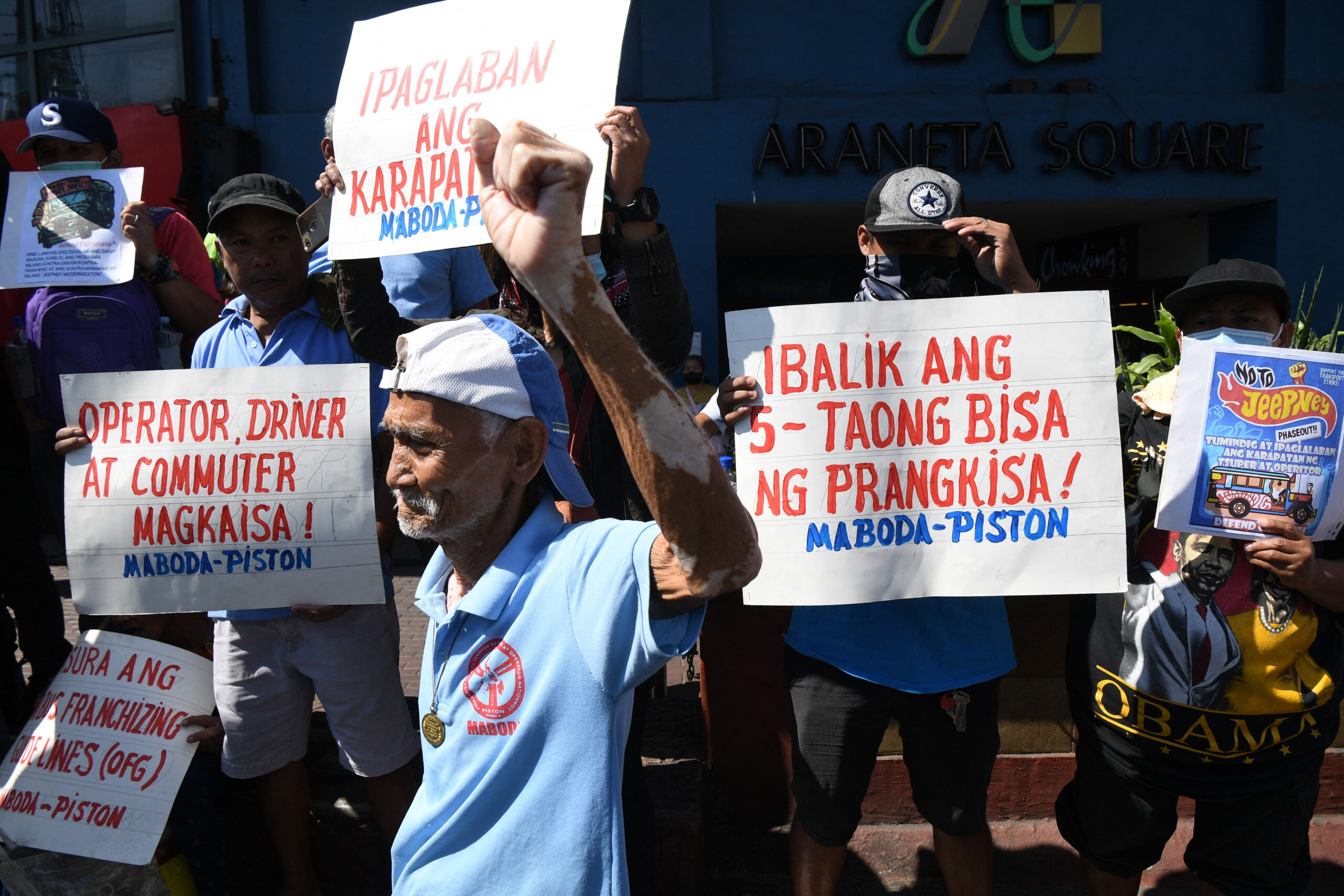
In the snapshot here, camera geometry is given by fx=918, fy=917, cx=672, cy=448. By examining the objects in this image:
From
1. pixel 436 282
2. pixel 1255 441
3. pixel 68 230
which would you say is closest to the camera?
pixel 1255 441

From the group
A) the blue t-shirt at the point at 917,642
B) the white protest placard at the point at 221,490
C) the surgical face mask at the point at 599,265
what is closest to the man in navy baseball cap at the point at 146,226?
the white protest placard at the point at 221,490

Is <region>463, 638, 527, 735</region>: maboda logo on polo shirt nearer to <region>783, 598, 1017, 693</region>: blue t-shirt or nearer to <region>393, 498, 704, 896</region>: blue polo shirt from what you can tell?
A: <region>393, 498, 704, 896</region>: blue polo shirt

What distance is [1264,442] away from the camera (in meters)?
2.14

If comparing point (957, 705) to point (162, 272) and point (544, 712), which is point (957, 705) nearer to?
point (544, 712)

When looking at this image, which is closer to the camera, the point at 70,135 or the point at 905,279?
the point at 905,279

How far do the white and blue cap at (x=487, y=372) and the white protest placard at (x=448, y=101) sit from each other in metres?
0.37

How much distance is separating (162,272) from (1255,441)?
329 cm

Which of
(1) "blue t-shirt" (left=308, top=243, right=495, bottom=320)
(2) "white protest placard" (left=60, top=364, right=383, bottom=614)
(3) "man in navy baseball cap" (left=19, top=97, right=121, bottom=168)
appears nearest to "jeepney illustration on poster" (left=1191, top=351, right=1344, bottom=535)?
(1) "blue t-shirt" (left=308, top=243, right=495, bottom=320)

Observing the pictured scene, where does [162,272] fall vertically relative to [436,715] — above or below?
above

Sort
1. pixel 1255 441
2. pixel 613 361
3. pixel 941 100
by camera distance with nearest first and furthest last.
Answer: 1. pixel 613 361
2. pixel 1255 441
3. pixel 941 100

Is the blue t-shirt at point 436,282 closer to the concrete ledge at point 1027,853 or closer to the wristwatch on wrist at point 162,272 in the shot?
the wristwatch on wrist at point 162,272

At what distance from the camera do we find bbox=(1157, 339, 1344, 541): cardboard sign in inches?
84.0

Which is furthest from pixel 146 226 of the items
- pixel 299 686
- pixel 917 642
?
pixel 917 642

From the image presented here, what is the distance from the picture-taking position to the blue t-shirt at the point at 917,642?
2.33 metres
